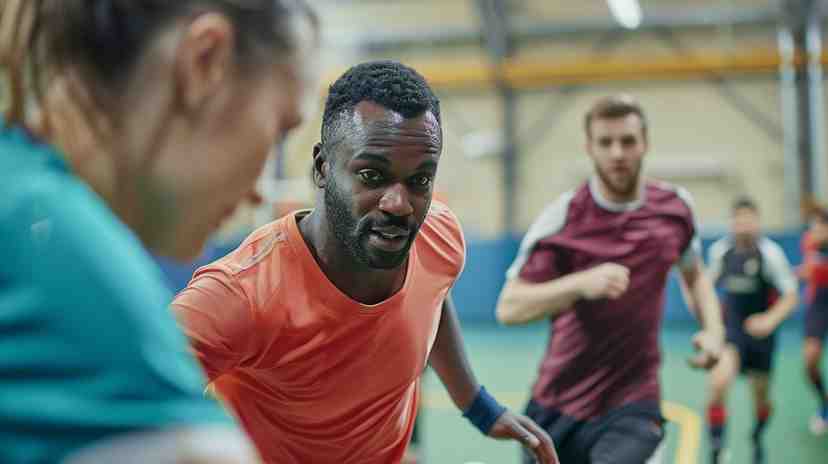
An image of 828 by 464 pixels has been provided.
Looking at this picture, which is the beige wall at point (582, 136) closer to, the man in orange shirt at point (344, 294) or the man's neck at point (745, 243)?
the man's neck at point (745, 243)

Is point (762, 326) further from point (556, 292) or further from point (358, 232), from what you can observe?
point (358, 232)

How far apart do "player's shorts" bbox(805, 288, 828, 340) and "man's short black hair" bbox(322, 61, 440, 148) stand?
6.74 meters

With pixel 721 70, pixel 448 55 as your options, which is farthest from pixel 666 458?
pixel 448 55

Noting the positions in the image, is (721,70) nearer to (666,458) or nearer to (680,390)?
(680,390)

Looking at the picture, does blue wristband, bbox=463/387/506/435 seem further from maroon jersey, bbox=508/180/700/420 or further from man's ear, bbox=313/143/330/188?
maroon jersey, bbox=508/180/700/420

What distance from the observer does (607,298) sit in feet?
12.4

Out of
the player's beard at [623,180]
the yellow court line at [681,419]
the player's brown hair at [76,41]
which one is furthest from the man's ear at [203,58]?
the yellow court line at [681,419]

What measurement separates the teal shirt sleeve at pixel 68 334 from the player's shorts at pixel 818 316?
811cm

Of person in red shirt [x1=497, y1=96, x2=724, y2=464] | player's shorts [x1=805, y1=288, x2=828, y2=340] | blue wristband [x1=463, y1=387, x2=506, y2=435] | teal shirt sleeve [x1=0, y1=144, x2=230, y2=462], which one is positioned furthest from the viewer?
player's shorts [x1=805, y1=288, x2=828, y2=340]

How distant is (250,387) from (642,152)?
90.2 inches

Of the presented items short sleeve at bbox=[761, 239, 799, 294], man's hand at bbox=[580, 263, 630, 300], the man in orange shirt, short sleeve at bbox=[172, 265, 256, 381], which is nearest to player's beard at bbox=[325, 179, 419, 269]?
the man in orange shirt

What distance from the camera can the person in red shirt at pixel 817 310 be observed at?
24.6ft

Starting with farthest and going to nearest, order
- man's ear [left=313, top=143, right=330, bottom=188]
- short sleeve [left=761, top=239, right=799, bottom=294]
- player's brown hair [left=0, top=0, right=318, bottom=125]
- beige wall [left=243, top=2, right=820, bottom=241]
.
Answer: beige wall [left=243, top=2, right=820, bottom=241]
short sleeve [left=761, top=239, right=799, bottom=294]
man's ear [left=313, top=143, right=330, bottom=188]
player's brown hair [left=0, top=0, right=318, bottom=125]

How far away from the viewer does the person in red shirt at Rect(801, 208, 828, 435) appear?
24.6ft
